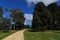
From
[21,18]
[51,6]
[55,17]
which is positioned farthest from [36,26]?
[21,18]

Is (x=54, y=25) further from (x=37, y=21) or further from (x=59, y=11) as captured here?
(x=37, y=21)

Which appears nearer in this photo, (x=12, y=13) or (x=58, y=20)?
(x=58, y=20)

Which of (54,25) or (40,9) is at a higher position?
(40,9)

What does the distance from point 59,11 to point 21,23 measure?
27652 mm

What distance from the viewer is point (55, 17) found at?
62.3m

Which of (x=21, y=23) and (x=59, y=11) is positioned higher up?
(x=59, y=11)

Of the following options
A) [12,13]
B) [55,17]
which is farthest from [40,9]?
[12,13]

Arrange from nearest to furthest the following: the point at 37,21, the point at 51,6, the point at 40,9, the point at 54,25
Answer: the point at 37,21 < the point at 40,9 < the point at 54,25 < the point at 51,6

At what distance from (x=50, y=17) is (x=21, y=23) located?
29442mm

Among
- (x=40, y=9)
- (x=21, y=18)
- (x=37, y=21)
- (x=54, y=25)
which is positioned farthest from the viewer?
(x=21, y=18)

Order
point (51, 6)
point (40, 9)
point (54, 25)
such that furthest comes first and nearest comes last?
point (51, 6)
point (54, 25)
point (40, 9)

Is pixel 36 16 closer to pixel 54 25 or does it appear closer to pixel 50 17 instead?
pixel 50 17

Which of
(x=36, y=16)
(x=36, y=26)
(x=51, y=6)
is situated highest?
(x=51, y=6)

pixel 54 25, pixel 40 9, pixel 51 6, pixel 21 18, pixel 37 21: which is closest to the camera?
pixel 37 21
